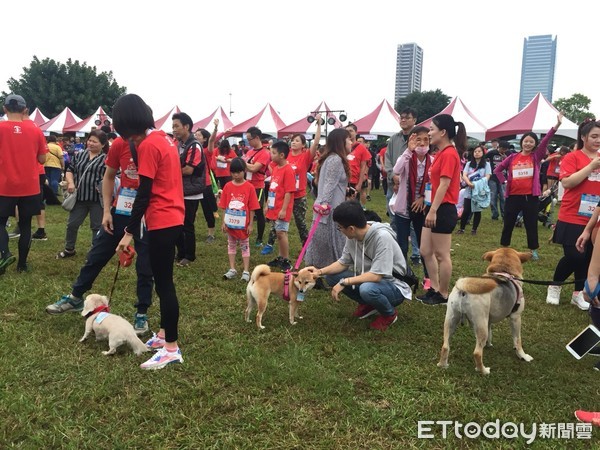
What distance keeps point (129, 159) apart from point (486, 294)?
2.95 m

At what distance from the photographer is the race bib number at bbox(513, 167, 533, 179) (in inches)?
233

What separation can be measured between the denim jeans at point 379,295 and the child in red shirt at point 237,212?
174cm

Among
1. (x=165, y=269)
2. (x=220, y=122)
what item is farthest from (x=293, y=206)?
(x=220, y=122)

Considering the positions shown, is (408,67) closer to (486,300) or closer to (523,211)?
(523,211)

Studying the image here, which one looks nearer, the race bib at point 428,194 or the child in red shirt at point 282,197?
the race bib at point 428,194

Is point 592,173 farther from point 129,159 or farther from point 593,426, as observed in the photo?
point 129,159

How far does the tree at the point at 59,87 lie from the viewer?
3959 centimetres

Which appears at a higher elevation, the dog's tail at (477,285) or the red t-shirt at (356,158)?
the red t-shirt at (356,158)

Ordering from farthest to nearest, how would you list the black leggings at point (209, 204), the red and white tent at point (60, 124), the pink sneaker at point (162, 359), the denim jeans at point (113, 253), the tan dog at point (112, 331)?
the red and white tent at point (60, 124) → the black leggings at point (209, 204) → the denim jeans at point (113, 253) → the tan dog at point (112, 331) → the pink sneaker at point (162, 359)

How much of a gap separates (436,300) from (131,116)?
3511 mm

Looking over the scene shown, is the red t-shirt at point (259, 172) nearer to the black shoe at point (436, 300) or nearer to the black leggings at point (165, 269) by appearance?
the black shoe at point (436, 300)

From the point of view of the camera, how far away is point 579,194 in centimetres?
403

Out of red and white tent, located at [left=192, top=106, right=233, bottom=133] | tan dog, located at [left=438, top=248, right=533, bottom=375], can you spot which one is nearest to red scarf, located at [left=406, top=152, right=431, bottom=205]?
tan dog, located at [left=438, top=248, right=533, bottom=375]

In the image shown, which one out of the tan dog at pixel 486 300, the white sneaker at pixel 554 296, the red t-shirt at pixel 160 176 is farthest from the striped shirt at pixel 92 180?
the white sneaker at pixel 554 296
